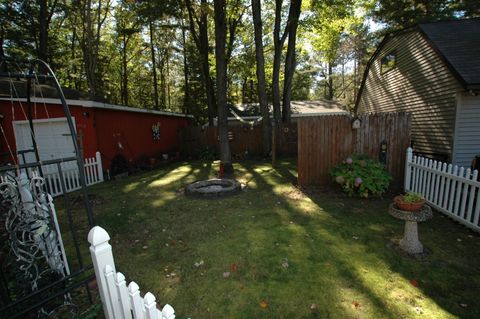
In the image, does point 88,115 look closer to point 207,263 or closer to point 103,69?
point 207,263

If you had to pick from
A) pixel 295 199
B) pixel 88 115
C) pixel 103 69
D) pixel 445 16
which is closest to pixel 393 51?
pixel 445 16

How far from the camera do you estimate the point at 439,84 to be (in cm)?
851

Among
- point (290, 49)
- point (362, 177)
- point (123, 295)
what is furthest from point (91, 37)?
point (123, 295)

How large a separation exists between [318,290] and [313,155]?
446 cm

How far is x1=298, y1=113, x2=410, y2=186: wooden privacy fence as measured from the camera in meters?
6.51

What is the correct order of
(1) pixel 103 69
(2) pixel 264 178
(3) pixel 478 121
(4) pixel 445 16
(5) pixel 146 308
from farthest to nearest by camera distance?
(1) pixel 103 69 → (4) pixel 445 16 → (2) pixel 264 178 → (3) pixel 478 121 → (5) pixel 146 308

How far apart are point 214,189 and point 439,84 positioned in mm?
8281

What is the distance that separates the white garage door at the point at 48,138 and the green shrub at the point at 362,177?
8798 millimetres

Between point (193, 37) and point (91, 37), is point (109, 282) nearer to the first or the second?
point (91, 37)

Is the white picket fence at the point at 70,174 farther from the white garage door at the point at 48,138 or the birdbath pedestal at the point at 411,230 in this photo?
the birdbath pedestal at the point at 411,230

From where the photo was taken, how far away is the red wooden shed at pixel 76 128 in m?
8.66

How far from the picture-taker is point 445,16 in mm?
15422

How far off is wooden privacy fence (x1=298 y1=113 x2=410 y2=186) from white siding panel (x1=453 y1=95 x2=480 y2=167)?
9.23ft

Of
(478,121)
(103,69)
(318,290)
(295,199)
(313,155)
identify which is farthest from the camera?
(103,69)
